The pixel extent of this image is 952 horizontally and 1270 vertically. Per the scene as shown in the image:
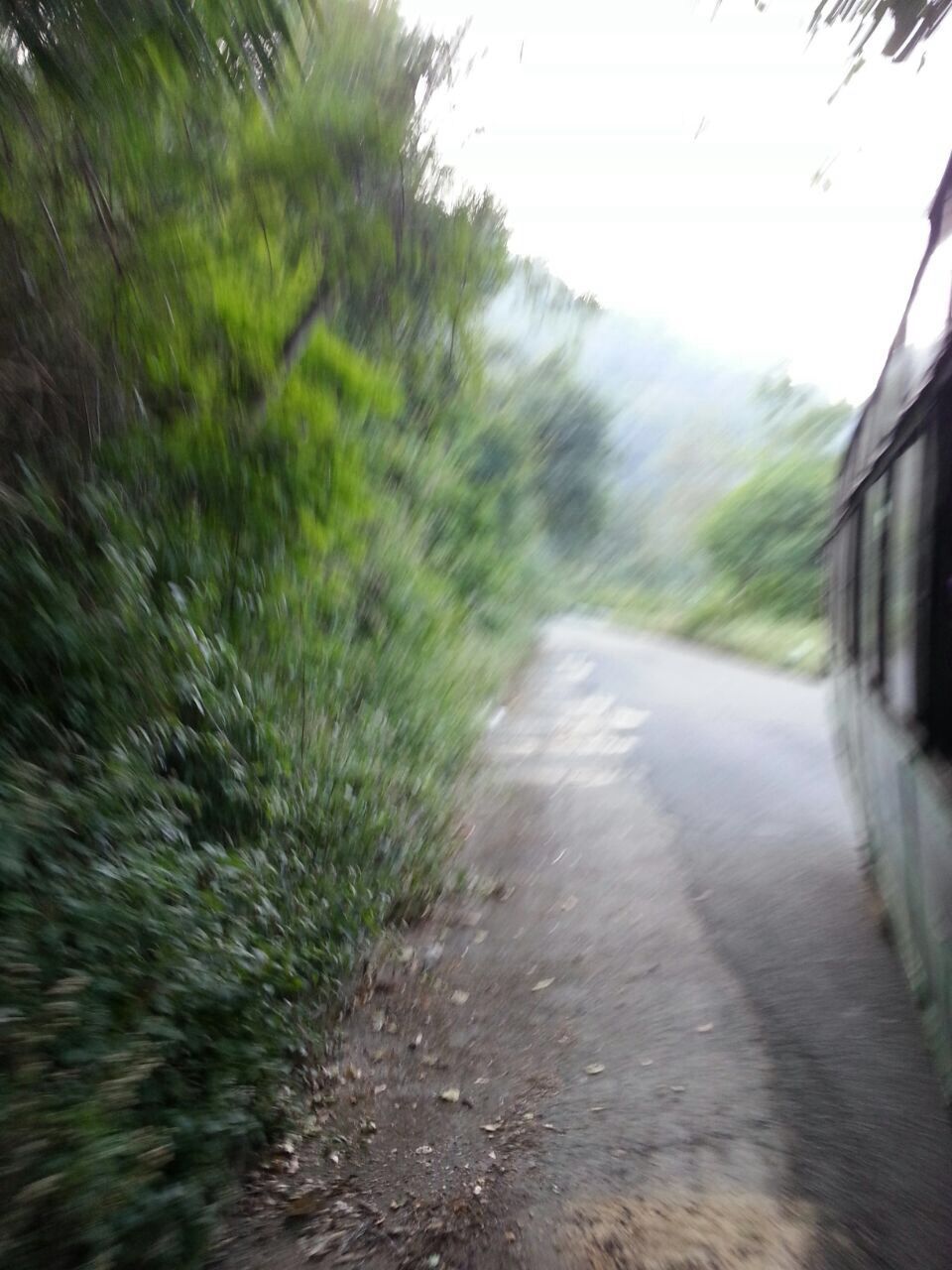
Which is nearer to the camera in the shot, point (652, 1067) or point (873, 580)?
point (652, 1067)

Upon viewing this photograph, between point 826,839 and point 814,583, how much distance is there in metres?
20.5

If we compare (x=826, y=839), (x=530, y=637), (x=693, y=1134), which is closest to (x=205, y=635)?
(x=693, y=1134)

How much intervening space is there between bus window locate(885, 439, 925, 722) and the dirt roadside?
69.4 inches

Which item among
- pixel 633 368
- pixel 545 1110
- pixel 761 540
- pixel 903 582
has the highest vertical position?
pixel 633 368

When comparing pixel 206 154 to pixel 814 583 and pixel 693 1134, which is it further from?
pixel 814 583

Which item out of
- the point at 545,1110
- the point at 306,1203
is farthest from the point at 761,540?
the point at 306,1203

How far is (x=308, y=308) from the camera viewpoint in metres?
5.76

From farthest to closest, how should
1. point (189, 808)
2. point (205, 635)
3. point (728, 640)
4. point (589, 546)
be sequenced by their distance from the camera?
point (589, 546), point (728, 640), point (205, 635), point (189, 808)

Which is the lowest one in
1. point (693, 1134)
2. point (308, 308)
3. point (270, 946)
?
point (693, 1134)

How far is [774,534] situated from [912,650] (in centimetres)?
2758

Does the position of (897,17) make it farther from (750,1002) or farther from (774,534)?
(774,534)

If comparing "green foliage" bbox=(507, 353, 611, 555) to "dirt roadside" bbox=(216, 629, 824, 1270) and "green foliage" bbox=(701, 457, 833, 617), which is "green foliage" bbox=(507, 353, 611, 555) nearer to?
"green foliage" bbox=(701, 457, 833, 617)

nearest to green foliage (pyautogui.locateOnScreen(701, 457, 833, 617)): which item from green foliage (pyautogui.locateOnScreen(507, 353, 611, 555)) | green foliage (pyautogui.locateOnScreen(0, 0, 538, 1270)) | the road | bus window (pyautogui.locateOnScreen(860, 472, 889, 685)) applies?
green foliage (pyautogui.locateOnScreen(507, 353, 611, 555))

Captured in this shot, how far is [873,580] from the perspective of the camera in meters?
4.69
